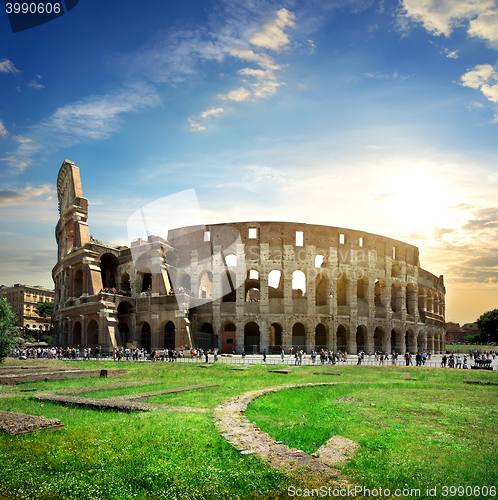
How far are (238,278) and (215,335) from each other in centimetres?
643

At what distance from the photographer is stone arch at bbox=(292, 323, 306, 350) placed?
42.7 metres

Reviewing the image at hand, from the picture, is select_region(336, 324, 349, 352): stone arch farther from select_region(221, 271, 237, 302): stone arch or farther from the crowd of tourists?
the crowd of tourists

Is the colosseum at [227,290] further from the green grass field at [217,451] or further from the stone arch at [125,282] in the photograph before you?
the green grass field at [217,451]

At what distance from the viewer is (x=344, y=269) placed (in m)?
45.3

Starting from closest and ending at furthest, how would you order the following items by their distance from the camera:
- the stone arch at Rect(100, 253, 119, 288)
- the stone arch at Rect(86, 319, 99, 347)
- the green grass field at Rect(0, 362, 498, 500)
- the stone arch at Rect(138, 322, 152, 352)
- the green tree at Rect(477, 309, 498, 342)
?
the green grass field at Rect(0, 362, 498, 500)
the stone arch at Rect(86, 319, 99, 347)
the stone arch at Rect(138, 322, 152, 352)
the stone arch at Rect(100, 253, 119, 288)
the green tree at Rect(477, 309, 498, 342)

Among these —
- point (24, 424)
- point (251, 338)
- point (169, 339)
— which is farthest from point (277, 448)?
point (251, 338)

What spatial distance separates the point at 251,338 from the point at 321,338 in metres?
8.44

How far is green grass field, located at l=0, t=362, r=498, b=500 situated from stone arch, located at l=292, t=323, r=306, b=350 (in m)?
32.7

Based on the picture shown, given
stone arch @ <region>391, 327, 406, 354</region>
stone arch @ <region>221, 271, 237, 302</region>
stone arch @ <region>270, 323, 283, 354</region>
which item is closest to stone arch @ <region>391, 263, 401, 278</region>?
stone arch @ <region>391, 327, 406, 354</region>

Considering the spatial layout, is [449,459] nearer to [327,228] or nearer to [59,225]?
[327,228]

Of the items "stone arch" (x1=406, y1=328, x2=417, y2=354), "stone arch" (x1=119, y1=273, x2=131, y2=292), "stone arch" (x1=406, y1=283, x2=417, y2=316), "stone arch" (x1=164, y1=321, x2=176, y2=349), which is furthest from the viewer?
"stone arch" (x1=406, y1=283, x2=417, y2=316)

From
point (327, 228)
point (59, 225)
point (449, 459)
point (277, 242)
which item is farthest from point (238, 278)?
point (449, 459)

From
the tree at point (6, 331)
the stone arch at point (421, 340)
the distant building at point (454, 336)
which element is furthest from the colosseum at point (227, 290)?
the distant building at point (454, 336)

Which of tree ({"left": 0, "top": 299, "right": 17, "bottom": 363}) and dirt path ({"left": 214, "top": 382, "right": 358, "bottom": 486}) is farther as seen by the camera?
tree ({"left": 0, "top": 299, "right": 17, "bottom": 363})
